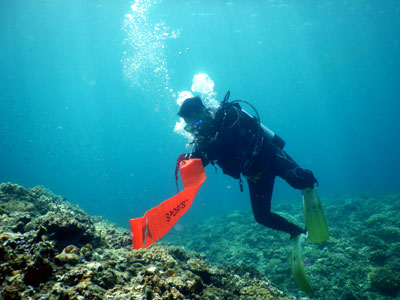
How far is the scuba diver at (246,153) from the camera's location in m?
3.98

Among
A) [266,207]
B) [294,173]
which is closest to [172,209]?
[266,207]

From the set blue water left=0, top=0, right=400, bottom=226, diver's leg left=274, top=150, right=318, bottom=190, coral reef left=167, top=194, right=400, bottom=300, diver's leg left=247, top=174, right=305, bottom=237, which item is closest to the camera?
diver's leg left=274, top=150, right=318, bottom=190

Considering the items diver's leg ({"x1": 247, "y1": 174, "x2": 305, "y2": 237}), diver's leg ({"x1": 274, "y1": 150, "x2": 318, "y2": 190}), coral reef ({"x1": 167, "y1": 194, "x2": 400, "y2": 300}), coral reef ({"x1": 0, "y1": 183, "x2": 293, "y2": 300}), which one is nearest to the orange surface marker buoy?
coral reef ({"x1": 0, "y1": 183, "x2": 293, "y2": 300})

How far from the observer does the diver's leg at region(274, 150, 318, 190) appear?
3951 mm

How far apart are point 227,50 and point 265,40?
1345 cm

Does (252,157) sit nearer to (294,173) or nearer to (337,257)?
(294,173)

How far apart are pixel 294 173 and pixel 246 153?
1.00m

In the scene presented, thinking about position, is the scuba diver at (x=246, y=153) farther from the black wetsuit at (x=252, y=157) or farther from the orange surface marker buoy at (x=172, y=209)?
the orange surface marker buoy at (x=172, y=209)

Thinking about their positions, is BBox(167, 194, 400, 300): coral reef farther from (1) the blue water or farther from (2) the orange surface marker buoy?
(1) the blue water

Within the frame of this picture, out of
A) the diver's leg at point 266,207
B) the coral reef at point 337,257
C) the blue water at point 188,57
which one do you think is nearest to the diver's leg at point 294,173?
the diver's leg at point 266,207

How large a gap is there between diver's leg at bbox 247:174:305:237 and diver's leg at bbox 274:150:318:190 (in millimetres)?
385

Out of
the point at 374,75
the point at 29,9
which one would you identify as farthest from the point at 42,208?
the point at 374,75

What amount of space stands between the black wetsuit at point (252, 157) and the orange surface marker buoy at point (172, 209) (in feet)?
1.29

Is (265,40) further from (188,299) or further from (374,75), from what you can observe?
(374,75)
